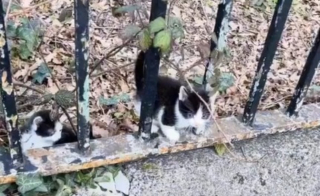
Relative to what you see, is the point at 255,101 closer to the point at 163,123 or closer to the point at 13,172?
the point at 163,123

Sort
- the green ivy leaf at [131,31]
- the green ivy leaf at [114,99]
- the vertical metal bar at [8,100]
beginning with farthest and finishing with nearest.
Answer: the green ivy leaf at [114,99]
the green ivy leaf at [131,31]
the vertical metal bar at [8,100]

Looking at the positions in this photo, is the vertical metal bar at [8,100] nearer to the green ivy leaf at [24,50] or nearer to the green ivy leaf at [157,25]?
the green ivy leaf at [157,25]

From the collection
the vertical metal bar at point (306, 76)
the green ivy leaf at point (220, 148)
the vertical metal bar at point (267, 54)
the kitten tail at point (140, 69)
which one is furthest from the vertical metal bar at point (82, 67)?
the vertical metal bar at point (306, 76)

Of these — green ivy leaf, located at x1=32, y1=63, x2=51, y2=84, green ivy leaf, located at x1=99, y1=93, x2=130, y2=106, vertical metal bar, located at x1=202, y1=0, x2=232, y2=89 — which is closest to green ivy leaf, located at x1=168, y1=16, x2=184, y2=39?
vertical metal bar, located at x1=202, y1=0, x2=232, y2=89

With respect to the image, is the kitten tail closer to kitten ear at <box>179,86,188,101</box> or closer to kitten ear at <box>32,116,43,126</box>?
kitten ear at <box>179,86,188,101</box>

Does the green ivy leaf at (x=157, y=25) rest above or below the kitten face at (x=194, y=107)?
above

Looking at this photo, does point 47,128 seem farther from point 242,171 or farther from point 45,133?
point 242,171

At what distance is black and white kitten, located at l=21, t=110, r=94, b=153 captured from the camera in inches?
91.4

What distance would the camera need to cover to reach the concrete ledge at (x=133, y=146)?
1.94m

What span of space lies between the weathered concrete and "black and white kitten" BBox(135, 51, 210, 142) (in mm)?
117

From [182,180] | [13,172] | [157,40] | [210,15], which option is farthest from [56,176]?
[210,15]

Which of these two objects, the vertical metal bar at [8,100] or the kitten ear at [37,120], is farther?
the kitten ear at [37,120]

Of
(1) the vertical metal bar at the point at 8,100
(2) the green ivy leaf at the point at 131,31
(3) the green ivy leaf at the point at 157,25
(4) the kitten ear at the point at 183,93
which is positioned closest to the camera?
(1) the vertical metal bar at the point at 8,100

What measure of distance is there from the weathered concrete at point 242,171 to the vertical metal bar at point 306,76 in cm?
14
